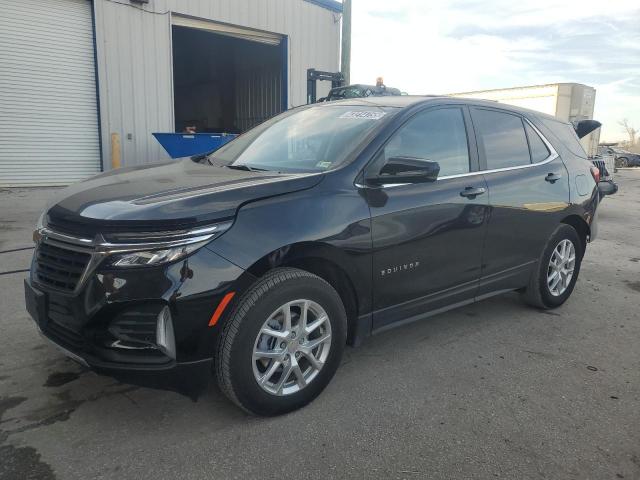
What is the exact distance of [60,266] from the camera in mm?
2469

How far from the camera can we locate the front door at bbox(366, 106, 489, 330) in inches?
121

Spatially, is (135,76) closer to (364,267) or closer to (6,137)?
(6,137)

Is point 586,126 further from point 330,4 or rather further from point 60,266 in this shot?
point 330,4

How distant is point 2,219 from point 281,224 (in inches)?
275

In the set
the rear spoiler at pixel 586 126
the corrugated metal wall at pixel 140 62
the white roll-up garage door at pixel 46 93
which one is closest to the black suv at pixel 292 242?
the rear spoiler at pixel 586 126

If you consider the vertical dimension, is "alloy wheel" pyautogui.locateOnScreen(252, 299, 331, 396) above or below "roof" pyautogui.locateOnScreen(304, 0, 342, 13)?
below

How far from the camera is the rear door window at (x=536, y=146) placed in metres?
4.29

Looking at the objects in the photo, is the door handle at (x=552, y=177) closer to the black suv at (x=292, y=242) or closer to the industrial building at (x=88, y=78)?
the black suv at (x=292, y=242)

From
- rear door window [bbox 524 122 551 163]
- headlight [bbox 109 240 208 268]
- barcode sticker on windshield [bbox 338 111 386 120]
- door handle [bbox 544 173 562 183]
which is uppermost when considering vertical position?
barcode sticker on windshield [bbox 338 111 386 120]

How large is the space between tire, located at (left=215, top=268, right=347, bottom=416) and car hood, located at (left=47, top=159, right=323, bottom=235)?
44 cm

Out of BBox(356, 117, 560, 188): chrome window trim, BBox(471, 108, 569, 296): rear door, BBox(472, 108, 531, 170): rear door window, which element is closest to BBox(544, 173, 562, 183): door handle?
BBox(471, 108, 569, 296): rear door

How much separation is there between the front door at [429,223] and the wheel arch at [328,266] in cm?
15

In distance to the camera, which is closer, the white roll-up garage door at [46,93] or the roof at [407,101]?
the roof at [407,101]

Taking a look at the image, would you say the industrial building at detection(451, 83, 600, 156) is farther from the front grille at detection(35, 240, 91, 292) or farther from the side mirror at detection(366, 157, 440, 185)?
the front grille at detection(35, 240, 91, 292)
